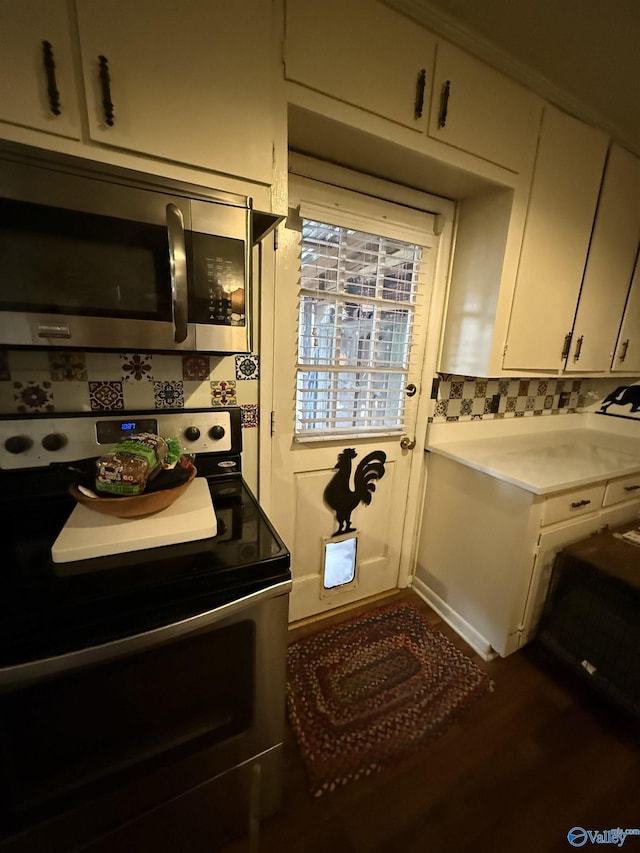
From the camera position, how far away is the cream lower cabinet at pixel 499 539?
135cm

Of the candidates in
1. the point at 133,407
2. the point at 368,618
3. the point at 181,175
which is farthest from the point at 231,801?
the point at 181,175

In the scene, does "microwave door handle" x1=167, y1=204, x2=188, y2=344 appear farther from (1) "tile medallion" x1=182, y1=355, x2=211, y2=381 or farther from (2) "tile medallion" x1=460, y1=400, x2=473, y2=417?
(2) "tile medallion" x1=460, y1=400, x2=473, y2=417

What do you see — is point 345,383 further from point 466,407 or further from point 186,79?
point 186,79

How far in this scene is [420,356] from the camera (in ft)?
5.25

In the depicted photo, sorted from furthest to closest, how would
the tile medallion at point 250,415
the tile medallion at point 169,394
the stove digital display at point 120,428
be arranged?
the tile medallion at point 250,415, the tile medallion at point 169,394, the stove digital display at point 120,428

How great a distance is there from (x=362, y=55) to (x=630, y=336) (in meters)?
1.87

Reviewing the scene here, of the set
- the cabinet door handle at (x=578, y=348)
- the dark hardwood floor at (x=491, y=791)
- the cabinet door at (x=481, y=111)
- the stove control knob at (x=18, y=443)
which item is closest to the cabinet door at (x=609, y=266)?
the cabinet door handle at (x=578, y=348)

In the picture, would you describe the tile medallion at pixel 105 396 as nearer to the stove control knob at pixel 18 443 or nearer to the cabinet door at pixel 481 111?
the stove control knob at pixel 18 443

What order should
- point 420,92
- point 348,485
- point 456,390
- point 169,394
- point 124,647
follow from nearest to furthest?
1. point 124,647
2. point 420,92
3. point 169,394
4. point 348,485
5. point 456,390

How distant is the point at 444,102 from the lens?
1043 mm

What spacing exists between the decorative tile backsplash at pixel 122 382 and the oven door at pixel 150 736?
27.5 inches

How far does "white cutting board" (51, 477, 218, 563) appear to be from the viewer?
0.68m

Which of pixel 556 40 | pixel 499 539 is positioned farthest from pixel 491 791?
pixel 556 40

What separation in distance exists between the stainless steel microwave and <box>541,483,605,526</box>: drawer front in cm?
136
